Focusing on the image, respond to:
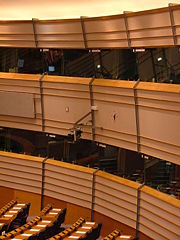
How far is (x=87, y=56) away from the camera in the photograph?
72.8 feet

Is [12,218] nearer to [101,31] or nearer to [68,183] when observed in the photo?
[68,183]

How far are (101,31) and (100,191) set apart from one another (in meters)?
5.35

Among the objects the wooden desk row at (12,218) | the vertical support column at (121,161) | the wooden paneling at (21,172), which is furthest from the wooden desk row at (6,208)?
the vertical support column at (121,161)

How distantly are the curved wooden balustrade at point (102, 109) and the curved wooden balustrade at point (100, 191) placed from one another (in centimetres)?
118

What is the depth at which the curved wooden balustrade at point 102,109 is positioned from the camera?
17781mm

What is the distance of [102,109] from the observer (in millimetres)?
21250

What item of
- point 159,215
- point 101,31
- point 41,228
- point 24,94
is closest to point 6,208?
point 41,228

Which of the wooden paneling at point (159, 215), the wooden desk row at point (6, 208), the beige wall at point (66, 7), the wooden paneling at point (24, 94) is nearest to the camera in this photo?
the wooden paneling at point (159, 215)

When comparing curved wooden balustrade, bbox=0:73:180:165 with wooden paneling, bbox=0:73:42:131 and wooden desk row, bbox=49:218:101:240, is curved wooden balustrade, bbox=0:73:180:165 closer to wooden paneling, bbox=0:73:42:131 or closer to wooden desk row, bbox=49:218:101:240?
Answer: wooden paneling, bbox=0:73:42:131

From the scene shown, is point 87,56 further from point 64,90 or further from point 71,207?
point 71,207

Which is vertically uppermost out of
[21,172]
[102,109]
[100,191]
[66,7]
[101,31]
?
[66,7]

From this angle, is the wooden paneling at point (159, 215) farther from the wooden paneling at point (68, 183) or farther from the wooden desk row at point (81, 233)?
the wooden paneling at point (68, 183)

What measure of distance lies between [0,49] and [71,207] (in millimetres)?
6721

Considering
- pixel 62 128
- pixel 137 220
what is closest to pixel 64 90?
pixel 62 128
